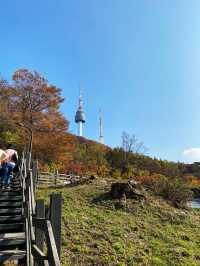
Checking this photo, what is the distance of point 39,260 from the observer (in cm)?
562

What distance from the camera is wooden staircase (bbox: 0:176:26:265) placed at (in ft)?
21.5

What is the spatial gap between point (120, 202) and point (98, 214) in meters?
2.47

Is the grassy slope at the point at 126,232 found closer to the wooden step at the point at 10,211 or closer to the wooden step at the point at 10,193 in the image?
the wooden step at the point at 10,211

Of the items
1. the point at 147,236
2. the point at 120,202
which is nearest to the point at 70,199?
the point at 120,202

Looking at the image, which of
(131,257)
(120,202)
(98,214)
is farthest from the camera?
(120,202)

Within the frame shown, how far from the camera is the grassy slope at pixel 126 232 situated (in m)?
10.2

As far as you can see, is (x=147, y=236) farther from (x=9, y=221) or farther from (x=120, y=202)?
(x=9, y=221)

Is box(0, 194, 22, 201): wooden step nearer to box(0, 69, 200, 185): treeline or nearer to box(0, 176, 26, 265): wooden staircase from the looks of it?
box(0, 176, 26, 265): wooden staircase

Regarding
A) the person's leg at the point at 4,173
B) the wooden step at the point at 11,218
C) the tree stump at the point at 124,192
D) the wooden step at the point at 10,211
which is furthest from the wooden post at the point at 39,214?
the tree stump at the point at 124,192

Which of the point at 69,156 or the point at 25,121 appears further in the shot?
the point at 69,156

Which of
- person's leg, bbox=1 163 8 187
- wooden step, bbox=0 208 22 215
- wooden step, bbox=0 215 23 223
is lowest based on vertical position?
wooden step, bbox=0 215 23 223

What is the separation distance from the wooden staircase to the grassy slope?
7.22 feet

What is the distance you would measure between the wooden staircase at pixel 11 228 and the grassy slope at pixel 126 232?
7.22 ft

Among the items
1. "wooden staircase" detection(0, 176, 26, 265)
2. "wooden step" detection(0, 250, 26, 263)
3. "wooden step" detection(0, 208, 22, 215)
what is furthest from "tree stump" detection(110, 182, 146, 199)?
"wooden step" detection(0, 250, 26, 263)
